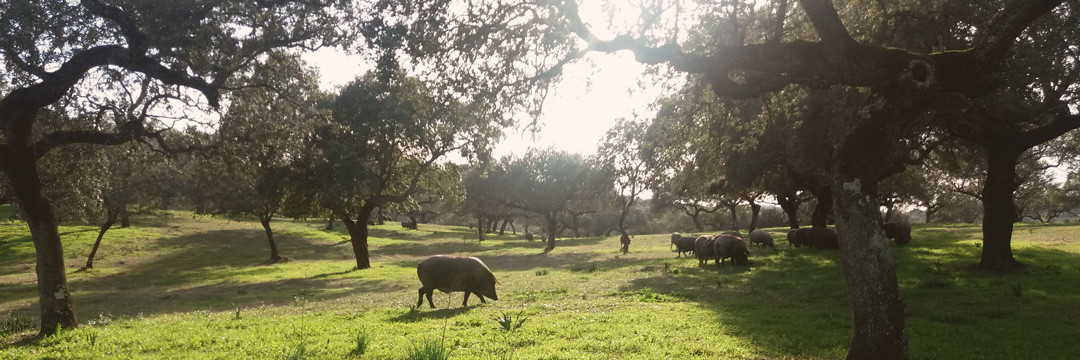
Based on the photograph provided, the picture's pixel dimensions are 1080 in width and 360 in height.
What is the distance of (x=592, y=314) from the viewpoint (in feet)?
47.7

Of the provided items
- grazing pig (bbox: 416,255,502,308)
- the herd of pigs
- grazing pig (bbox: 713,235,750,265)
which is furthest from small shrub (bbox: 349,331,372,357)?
grazing pig (bbox: 713,235,750,265)

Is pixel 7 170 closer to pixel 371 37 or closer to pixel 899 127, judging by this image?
pixel 371 37

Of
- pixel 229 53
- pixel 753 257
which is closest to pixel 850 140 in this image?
pixel 229 53

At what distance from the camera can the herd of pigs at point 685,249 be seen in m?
18.0

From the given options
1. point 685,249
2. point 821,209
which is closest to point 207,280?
point 685,249

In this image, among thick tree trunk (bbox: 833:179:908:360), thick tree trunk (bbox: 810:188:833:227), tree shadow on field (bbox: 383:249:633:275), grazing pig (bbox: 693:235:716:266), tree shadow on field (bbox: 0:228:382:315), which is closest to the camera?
thick tree trunk (bbox: 833:179:908:360)

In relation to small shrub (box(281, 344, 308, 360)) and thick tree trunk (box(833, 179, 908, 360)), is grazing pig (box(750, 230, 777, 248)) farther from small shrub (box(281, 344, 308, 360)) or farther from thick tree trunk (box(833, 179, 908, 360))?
small shrub (box(281, 344, 308, 360))

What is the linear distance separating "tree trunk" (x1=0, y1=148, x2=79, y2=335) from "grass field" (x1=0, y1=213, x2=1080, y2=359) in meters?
Result: 0.78

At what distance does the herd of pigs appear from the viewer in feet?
59.0

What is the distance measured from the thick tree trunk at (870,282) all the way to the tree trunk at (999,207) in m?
16.9

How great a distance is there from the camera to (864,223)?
8656 millimetres

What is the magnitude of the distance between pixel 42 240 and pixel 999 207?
30798 mm

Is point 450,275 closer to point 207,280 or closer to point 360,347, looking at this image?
point 360,347

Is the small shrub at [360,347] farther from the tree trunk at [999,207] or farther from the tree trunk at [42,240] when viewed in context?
the tree trunk at [999,207]
